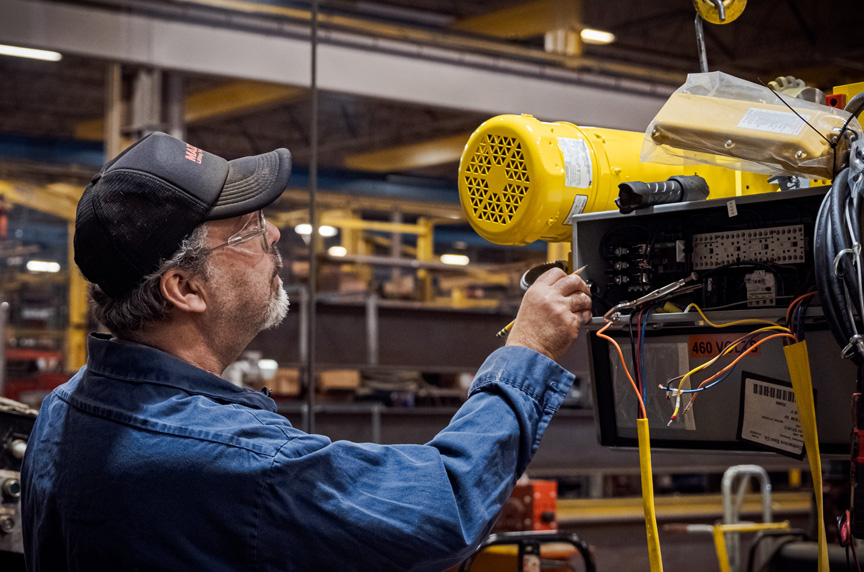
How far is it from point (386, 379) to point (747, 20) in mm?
4697

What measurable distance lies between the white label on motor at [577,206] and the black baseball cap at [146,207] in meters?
0.61

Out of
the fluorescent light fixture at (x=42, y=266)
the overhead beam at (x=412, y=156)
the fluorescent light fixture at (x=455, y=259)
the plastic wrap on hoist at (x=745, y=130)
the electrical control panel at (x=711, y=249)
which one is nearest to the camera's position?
the plastic wrap on hoist at (x=745, y=130)

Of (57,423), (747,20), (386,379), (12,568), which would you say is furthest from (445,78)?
(57,423)

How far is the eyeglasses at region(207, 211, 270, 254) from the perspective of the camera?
135 cm

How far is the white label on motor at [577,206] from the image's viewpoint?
1.66 m

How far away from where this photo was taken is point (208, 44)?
5590 millimetres

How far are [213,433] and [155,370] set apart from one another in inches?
5.6

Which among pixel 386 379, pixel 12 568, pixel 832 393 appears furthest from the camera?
pixel 386 379

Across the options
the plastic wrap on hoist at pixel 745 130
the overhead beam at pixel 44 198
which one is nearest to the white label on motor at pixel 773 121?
the plastic wrap on hoist at pixel 745 130

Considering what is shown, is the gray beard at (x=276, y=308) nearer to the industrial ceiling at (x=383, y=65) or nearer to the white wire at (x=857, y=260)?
the white wire at (x=857, y=260)

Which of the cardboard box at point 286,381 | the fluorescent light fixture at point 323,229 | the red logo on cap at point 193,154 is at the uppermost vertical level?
the fluorescent light fixture at point 323,229

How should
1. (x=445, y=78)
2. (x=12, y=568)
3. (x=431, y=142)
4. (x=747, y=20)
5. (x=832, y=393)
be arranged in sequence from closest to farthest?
(x=832, y=393), (x=12, y=568), (x=445, y=78), (x=747, y=20), (x=431, y=142)

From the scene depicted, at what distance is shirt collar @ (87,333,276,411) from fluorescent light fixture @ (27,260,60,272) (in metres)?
6.48

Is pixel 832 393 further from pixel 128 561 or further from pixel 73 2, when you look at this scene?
pixel 73 2
